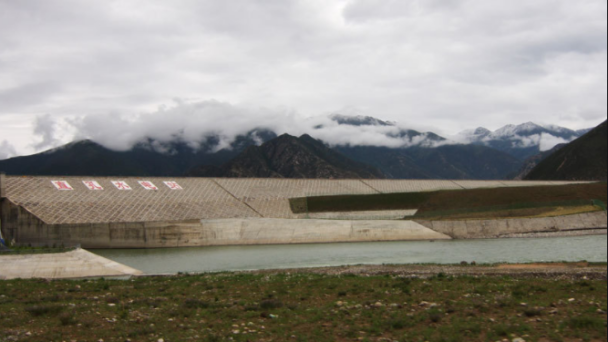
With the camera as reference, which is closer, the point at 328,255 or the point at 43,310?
the point at 43,310

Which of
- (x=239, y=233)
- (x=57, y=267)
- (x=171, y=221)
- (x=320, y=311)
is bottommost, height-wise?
(x=57, y=267)

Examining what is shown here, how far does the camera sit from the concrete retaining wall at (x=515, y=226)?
65125 mm

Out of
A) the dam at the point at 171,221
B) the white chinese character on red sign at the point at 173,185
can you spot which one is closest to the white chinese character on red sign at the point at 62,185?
the dam at the point at 171,221

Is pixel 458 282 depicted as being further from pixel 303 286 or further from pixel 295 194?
pixel 295 194

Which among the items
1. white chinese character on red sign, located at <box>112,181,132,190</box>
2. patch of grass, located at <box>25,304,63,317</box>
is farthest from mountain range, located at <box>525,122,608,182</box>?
patch of grass, located at <box>25,304,63,317</box>

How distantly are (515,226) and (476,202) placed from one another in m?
10.9

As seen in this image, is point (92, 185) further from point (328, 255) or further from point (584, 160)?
point (584, 160)

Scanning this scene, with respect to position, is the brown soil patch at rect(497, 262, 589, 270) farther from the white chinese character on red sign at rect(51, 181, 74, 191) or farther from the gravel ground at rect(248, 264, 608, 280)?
the white chinese character on red sign at rect(51, 181, 74, 191)

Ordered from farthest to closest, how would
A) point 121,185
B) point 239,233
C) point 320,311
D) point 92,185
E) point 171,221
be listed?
point 121,185, point 92,185, point 239,233, point 171,221, point 320,311

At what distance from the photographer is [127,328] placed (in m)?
14.8

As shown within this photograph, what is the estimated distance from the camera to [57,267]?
113 ft

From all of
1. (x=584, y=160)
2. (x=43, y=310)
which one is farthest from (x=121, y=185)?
(x=584, y=160)

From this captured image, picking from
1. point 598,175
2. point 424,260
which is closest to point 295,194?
point 424,260

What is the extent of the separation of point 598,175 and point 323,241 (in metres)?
133
